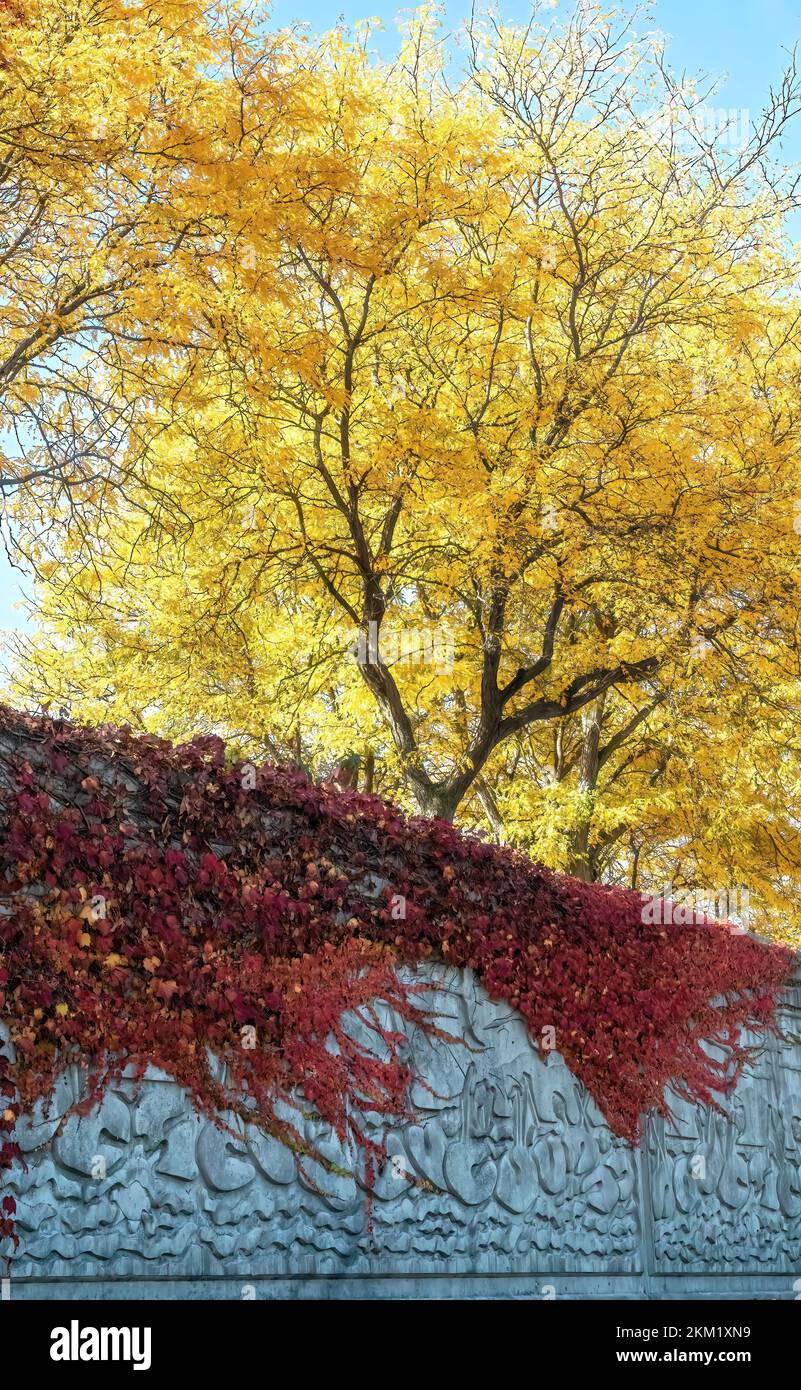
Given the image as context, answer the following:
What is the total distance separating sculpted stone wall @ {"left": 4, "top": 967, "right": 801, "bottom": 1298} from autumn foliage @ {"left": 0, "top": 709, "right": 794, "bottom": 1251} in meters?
0.19

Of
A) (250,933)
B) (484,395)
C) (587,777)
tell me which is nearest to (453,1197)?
(250,933)

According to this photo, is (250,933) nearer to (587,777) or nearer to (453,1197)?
(453,1197)

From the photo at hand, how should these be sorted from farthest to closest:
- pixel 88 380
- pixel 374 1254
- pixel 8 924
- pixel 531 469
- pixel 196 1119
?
pixel 531 469 < pixel 88 380 < pixel 374 1254 < pixel 196 1119 < pixel 8 924

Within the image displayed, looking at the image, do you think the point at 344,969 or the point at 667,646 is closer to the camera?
the point at 344,969

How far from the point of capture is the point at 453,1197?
7.51 meters

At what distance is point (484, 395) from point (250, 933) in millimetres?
7499

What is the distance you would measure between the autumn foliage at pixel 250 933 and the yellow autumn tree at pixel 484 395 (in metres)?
3.77

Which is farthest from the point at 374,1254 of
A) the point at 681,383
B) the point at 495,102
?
the point at 495,102

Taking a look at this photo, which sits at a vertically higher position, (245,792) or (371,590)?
(371,590)

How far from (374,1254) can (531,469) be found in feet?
22.8

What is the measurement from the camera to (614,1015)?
361 inches

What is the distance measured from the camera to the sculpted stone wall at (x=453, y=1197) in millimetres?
5551

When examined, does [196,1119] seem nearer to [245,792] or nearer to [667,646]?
[245,792]

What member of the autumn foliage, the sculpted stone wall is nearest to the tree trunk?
the sculpted stone wall
